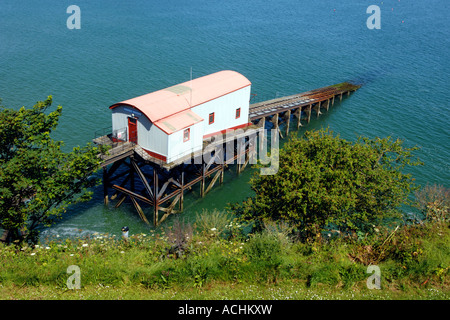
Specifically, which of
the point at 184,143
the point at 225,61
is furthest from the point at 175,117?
the point at 225,61

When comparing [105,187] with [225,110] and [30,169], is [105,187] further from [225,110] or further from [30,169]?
[225,110]

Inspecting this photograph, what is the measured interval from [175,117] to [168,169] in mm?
4135

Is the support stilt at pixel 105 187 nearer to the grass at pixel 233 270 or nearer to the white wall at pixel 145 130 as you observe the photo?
the white wall at pixel 145 130

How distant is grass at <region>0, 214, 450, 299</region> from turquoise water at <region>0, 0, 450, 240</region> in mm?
15083

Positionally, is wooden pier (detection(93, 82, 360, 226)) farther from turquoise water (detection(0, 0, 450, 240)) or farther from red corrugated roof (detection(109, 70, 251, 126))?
red corrugated roof (detection(109, 70, 251, 126))

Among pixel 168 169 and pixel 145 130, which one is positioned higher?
pixel 145 130

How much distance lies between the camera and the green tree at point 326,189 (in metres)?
23.9

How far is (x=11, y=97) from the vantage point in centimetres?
5209

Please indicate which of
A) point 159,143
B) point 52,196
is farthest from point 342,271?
point 159,143

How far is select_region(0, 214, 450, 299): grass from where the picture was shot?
16.6 meters

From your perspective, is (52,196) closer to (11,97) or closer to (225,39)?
(11,97)

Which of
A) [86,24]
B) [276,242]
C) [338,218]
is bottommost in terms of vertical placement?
[338,218]

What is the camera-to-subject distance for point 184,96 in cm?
3478
